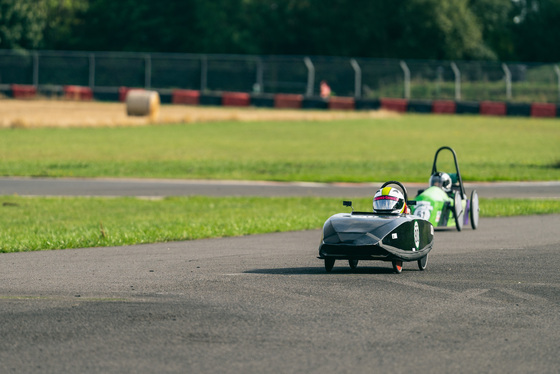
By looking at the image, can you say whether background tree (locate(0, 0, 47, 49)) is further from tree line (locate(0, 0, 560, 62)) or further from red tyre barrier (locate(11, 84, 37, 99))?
red tyre barrier (locate(11, 84, 37, 99))

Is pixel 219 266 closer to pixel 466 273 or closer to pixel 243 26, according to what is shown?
pixel 466 273

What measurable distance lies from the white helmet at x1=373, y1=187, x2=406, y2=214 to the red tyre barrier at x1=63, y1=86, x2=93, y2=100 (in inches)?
1967

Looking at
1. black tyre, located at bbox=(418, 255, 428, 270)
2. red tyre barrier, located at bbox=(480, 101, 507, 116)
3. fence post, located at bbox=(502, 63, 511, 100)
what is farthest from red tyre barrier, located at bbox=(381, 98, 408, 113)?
black tyre, located at bbox=(418, 255, 428, 270)

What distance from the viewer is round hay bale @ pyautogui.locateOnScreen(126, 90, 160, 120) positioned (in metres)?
47.6

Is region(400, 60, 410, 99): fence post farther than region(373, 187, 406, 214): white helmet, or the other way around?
region(400, 60, 410, 99): fence post

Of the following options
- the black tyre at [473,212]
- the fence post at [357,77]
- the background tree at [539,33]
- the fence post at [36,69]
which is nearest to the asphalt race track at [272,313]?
the black tyre at [473,212]

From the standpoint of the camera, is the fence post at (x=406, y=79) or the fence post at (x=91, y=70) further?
the fence post at (x=91, y=70)

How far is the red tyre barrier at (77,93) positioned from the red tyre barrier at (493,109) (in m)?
22.9


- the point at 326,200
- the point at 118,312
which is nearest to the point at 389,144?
the point at 326,200

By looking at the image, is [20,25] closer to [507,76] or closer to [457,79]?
[457,79]

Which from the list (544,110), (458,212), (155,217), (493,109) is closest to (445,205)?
(458,212)

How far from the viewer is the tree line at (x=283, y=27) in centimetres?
7481

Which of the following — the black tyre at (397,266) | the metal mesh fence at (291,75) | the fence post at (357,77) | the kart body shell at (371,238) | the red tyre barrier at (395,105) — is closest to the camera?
the kart body shell at (371,238)

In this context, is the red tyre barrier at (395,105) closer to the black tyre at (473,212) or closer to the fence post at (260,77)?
the fence post at (260,77)
